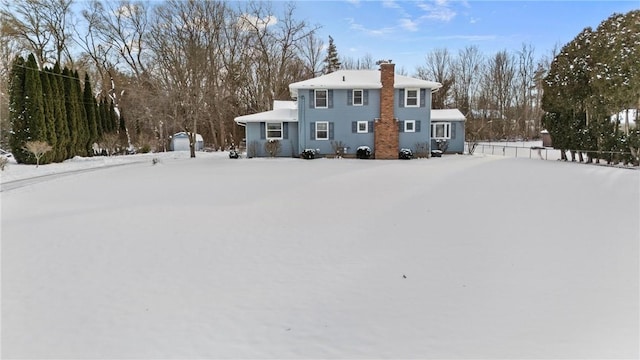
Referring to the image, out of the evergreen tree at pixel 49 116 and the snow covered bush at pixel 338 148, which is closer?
the evergreen tree at pixel 49 116

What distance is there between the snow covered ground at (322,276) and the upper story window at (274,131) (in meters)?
14.8

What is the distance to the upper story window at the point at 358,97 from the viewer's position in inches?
975

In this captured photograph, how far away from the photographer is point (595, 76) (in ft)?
65.9

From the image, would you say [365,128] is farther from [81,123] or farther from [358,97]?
[81,123]

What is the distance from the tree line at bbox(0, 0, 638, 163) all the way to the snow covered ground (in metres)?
18.6

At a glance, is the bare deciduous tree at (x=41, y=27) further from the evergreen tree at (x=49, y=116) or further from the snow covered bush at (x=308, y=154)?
the snow covered bush at (x=308, y=154)

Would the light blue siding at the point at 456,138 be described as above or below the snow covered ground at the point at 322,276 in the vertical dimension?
above

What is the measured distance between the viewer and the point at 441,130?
93.4 feet

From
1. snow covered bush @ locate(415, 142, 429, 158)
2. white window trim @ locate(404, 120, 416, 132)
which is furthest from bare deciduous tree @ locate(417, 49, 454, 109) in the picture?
snow covered bush @ locate(415, 142, 429, 158)

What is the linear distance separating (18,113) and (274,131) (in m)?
13.4

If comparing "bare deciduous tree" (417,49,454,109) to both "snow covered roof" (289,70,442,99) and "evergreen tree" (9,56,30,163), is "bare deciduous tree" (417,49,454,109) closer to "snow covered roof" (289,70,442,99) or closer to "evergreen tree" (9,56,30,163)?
"snow covered roof" (289,70,442,99)

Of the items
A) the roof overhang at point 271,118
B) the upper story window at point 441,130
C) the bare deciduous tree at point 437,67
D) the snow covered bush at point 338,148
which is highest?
the bare deciduous tree at point 437,67

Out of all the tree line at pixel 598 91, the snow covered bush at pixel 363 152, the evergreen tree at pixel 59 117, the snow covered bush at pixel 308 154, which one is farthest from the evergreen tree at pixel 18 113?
the tree line at pixel 598 91

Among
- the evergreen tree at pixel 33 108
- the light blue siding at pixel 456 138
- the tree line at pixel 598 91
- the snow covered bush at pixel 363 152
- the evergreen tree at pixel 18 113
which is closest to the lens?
the tree line at pixel 598 91
